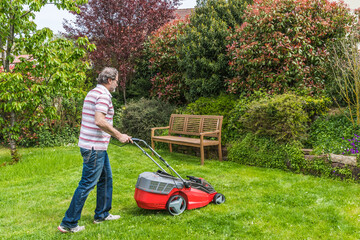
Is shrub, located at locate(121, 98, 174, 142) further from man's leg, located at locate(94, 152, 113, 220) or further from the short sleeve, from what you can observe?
the short sleeve

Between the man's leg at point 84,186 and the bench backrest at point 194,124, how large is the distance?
13.7 feet

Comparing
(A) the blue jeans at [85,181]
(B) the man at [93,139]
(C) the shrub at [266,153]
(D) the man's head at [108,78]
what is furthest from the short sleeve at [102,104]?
(C) the shrub at [266,153]

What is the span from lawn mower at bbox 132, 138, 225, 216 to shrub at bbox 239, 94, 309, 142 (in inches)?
115

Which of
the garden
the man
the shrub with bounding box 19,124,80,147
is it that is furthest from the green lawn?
the shrub with bounding box 19,124,80,147

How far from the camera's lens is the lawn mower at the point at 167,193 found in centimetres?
361

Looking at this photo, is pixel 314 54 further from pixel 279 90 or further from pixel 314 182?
pixel 314 182

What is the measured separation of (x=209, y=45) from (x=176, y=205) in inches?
234

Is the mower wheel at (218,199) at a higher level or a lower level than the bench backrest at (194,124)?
lower

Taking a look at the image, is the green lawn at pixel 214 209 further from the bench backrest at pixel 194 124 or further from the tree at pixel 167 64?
the tree at pixel 167 64

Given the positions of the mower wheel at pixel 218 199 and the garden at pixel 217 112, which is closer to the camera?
the garden at pixel 217 112

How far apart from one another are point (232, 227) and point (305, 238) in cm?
78

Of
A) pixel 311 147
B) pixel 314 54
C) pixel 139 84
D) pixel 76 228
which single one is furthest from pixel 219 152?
pixel 139 84

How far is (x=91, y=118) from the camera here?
337 centimetres

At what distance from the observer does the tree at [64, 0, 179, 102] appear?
11.1m
